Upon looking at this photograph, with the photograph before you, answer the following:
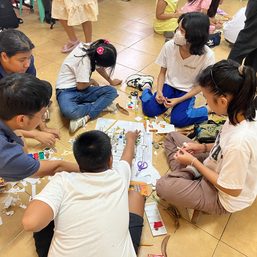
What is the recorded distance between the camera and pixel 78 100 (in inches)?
72.1

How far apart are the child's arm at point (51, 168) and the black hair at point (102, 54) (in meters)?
0.70

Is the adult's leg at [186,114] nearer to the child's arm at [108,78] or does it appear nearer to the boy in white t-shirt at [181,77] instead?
the boy in white t-shirt at [181,77]

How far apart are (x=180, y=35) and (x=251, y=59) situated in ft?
3.03

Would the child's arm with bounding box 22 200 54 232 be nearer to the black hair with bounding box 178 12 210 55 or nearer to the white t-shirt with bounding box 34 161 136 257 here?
the white t-shirt with bounding box 34 161 136 257

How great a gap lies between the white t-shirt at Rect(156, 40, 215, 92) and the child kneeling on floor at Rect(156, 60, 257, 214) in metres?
0.66

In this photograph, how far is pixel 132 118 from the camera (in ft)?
6.15

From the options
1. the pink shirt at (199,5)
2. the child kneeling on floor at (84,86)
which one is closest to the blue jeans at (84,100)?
the child kneeling on floor at (84,86)

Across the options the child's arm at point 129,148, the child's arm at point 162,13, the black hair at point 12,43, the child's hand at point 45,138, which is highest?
the black hair at point 12,43

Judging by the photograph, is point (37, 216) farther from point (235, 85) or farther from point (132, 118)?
point (132, 118)

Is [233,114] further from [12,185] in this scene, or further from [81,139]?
[12,185]

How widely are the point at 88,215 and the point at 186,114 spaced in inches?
44.8

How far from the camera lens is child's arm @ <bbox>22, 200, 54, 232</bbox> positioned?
33.1 inches

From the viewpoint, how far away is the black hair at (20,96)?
3.06ft

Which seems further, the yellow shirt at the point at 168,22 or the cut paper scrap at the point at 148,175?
the yellow shirt at the point at 168,22
